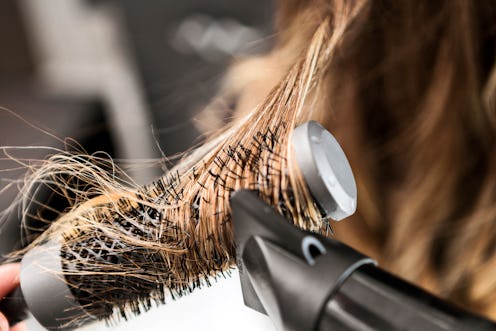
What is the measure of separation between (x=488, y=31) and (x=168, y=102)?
0.93m

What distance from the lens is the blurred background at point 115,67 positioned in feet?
3.71

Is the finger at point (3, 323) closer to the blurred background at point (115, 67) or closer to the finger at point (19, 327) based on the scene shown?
the finger at point (19, 327)

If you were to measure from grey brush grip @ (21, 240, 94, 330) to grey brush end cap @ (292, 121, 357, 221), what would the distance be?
190 mm

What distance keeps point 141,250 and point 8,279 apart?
4.2 inches

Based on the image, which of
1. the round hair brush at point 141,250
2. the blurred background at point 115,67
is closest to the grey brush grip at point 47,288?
the round hair brush at point 141,250

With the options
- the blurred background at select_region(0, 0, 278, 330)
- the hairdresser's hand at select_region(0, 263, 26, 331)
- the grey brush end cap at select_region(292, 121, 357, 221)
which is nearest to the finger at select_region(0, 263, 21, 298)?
the hairdresser's hand at select_region(0, 263, 26, 331)

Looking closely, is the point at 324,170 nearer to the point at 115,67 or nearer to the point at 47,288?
the point at 47,288

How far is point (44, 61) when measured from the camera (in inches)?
62.1

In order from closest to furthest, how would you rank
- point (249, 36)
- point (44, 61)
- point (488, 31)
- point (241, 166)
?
point (241, 166)
point (488, 31)
point (249, 36)
point (44, 61)

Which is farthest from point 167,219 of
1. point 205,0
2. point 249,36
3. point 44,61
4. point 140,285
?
point 44,61

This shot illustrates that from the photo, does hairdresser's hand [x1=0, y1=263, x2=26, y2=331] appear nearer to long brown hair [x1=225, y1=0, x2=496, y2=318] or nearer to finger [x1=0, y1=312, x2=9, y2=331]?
finger [x1=0, y1=312, x2=9, y2=331]

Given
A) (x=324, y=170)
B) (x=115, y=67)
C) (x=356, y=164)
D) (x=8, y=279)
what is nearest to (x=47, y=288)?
(x=8, y=279)

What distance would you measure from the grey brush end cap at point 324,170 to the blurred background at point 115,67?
0.58 m

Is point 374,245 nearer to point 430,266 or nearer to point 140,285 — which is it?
point 430,266
